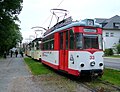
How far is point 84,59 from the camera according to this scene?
49.3 ft

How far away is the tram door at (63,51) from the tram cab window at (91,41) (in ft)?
5.51

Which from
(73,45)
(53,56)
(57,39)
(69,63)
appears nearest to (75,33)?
(73,45)

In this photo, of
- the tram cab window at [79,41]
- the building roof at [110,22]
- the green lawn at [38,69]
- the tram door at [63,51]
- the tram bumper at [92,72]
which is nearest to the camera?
the tram bumper at [92,72]

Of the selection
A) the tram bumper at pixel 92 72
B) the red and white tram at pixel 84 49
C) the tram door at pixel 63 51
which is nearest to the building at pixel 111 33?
the tram door at pixel 63 51

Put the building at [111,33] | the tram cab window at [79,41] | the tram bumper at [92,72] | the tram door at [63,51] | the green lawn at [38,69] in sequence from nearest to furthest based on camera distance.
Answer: the tram bumper at [92,72] < the tram cab window at [79,41] < the tram door at [63,51] < the green lawn at [38,69] < the building at [111,33]

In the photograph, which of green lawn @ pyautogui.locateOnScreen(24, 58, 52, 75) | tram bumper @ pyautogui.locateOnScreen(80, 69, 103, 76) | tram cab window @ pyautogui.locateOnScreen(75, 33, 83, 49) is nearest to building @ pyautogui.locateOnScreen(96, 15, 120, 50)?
green lawn @ pyautogui.locateOnScreen(24, 58, 52, 75)

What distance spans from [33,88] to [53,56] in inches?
287

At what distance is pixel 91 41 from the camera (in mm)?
15523

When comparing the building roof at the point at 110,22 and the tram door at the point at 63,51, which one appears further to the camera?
the building roof at the point at 110,22

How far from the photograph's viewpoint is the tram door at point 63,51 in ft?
54.8

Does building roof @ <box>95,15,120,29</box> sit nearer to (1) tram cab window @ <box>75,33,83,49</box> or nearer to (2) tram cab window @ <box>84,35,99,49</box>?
(2) tram cab window @ <box>84,35,99,49</box>

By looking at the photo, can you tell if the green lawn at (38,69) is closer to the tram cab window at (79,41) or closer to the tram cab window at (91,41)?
the tram cab window at (79,41)

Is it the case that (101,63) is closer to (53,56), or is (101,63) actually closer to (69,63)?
(69,63)

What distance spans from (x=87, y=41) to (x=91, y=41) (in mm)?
281
